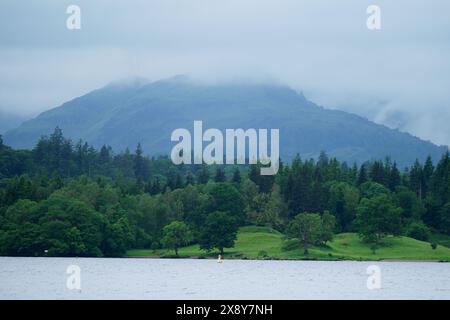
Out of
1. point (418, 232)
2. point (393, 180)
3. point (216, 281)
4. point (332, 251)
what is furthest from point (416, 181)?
point (216, 281)

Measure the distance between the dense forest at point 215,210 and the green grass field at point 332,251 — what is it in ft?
5.73

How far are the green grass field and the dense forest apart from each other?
1746mm

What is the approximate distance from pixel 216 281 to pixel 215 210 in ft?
226

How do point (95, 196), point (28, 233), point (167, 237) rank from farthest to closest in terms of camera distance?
point (95, 196) → point (167, 237) → point (28, 233)

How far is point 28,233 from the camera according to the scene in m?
135

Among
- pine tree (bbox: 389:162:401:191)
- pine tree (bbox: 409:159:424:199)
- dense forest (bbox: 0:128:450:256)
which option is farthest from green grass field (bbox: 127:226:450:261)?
pine tree (bbox: 389:162:401:191)

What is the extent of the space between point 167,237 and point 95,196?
22.8 meters

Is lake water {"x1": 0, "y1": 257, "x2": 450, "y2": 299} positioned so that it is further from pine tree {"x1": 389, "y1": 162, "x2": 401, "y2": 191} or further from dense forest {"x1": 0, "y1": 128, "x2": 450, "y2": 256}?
pine tree {"x1": 389, "y1": 162, "x2": 401, "y2": 191}

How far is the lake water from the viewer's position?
70562 millimetres

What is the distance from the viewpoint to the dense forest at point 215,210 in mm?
137375

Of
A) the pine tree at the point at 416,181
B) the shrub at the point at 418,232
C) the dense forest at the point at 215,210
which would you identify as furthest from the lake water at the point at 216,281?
the pine tree at the point at 416,181
